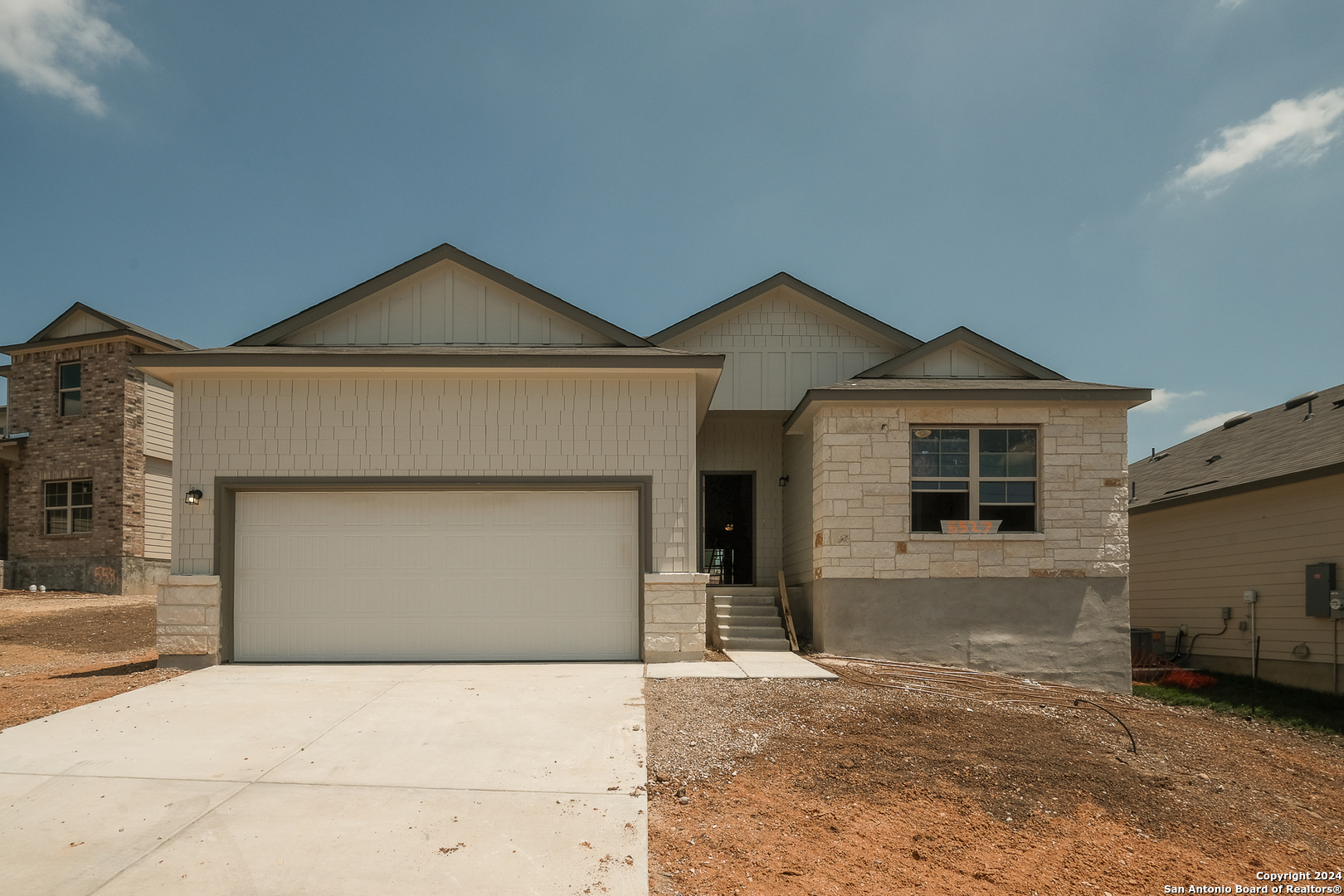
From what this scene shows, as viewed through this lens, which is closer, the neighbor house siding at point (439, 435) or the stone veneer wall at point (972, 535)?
the neighbor house siding at point (439, 435)

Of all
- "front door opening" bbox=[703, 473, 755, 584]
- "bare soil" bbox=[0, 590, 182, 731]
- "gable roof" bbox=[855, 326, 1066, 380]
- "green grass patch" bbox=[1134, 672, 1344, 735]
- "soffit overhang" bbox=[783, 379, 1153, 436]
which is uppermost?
"gable roof" bbox=[855, 326, 1066, 380]

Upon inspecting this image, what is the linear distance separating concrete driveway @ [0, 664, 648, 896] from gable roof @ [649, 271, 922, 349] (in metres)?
7.67

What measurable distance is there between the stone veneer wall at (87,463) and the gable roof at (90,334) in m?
0.21

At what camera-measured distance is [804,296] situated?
15.5 m

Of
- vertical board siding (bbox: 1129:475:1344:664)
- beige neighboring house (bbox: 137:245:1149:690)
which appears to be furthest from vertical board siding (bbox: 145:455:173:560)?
vertical board siding (bbox: 1129:475:1344:664)

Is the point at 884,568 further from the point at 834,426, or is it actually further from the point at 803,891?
the point at 803,891

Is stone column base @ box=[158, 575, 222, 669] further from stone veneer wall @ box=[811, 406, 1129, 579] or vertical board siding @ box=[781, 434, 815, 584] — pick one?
vertical board siding @ box=[781, 434, 815, 584]

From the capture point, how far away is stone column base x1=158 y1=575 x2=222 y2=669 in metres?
10.7

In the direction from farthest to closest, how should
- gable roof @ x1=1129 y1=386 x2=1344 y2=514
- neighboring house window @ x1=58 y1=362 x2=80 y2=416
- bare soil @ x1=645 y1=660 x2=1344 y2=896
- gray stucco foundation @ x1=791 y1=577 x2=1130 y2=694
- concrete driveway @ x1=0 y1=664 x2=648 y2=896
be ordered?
neighboring house window @ x1=58 y1=362 x2=80 y2=416 → gable roof @ x1=1129 y1=386 x2=1344 y2=514 → gray stucco foundation @ x1=791 y1=577 x2=1130 y2=694 → bare soil @ x1=645 y1=660 x2=1344 y2=896 → concrete driveway @ x1=0 y1=664 x2=648 y2=896

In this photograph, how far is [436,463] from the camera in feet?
36.2

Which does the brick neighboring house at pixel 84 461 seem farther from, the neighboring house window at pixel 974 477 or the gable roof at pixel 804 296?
the neighboring house window at pixel 974 477

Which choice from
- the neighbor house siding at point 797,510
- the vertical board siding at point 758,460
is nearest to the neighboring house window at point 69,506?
the vertical board siding at point 758,460

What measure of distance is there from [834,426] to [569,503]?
3.92 metres

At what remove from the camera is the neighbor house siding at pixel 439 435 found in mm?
11000
